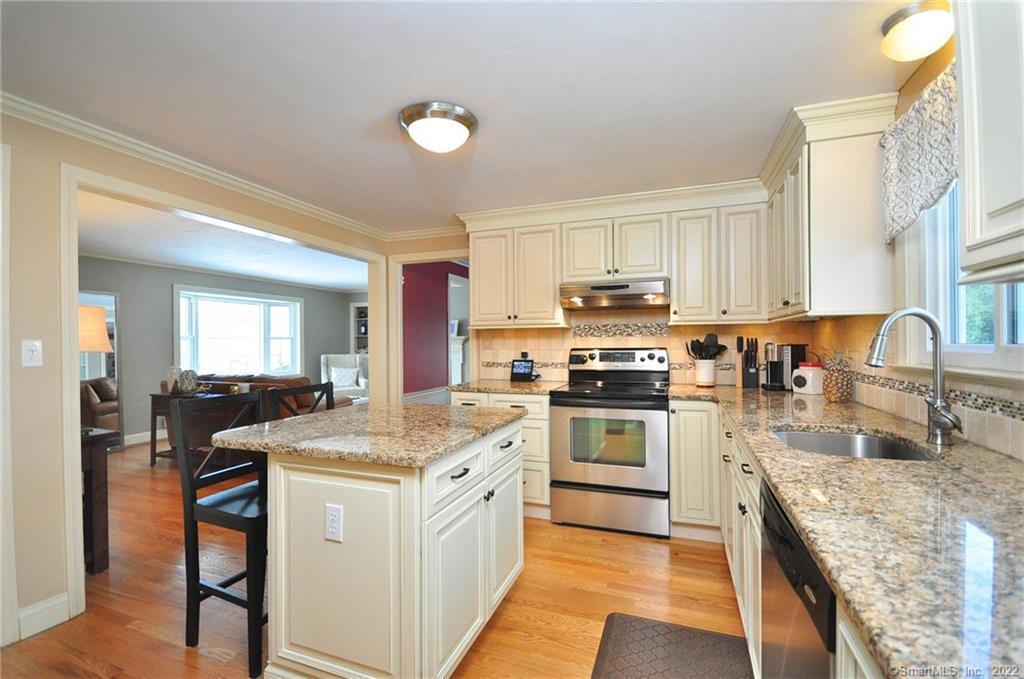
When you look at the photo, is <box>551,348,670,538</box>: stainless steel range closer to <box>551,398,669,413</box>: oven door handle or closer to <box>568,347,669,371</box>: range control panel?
<box>551,398,669,413</box>: oven door handle

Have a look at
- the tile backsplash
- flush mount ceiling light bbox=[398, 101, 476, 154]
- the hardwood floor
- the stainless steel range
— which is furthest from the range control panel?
flush mount ceiling light bbox=[398, 101, 476, 154]

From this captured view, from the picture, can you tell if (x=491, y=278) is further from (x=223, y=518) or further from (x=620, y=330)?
(x=223, y=518)

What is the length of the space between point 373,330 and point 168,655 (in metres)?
2.82

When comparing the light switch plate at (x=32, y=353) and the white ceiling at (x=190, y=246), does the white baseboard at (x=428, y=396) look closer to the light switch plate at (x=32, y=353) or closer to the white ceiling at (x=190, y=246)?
the white ceiling at (x=190, y=246)

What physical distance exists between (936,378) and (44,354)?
3485 mm

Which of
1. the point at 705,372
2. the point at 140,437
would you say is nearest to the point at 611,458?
the point at 705,372

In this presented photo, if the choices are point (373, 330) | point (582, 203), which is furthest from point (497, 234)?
point (373, 330)

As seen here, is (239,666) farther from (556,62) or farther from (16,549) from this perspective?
(556,62)

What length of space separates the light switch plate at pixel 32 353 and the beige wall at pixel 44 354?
18 millimetres

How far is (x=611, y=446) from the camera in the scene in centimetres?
295

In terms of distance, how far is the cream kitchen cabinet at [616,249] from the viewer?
10.3 ft

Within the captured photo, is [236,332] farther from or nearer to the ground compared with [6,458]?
farther from the ground

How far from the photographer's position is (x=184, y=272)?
6.20 m

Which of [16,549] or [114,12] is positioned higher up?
[114,12]
